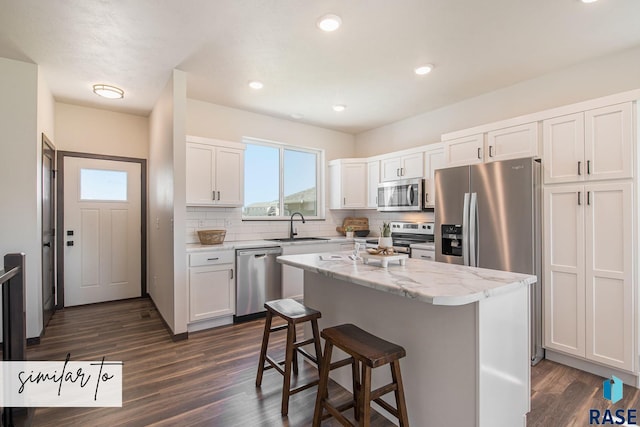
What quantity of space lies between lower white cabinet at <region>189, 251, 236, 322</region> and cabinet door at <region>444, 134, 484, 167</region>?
A: 2.83 m

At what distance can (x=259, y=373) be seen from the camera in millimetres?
2426

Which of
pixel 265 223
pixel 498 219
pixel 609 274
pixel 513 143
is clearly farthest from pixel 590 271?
pixel 265 223

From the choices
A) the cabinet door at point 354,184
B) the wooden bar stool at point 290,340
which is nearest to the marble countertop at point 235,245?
the cabinet door at point 354,184

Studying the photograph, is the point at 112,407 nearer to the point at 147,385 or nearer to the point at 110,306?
the point at 147,385

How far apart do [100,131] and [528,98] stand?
5.58 meters

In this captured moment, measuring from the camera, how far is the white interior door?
4410 millimetres

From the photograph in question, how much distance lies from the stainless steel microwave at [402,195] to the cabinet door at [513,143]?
3.62ft

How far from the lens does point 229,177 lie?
4.13m

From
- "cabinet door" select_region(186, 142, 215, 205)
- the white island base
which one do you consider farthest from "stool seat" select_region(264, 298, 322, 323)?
"cabinet door" select_region(186, 142, 215, 205)

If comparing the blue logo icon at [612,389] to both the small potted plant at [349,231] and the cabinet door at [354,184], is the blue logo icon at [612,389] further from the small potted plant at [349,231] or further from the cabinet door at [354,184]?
the cabinet door at [354,184]

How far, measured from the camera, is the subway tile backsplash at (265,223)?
421 centimetres

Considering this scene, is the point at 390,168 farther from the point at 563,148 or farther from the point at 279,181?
the point at 563,148

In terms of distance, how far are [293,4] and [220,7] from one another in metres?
0.53

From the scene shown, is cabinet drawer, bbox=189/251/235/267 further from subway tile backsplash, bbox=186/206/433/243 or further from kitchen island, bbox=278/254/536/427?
kitchen island, bbox=278/254/536/427
